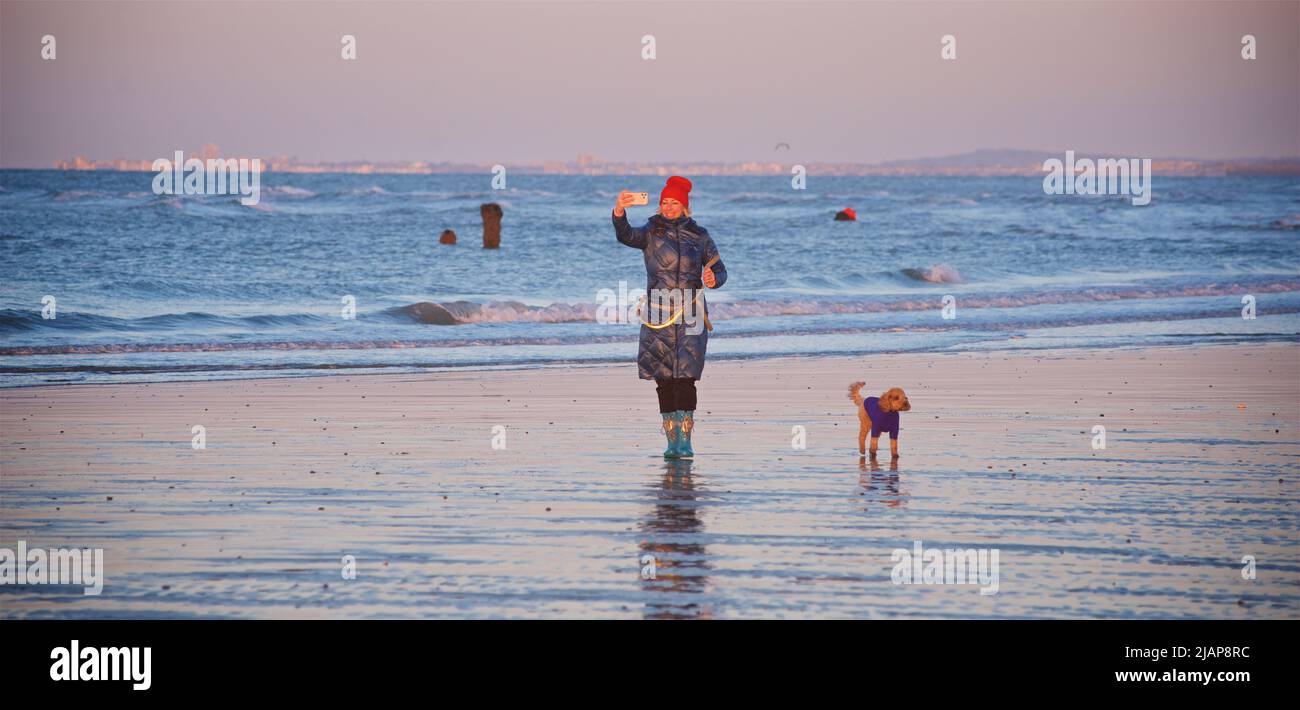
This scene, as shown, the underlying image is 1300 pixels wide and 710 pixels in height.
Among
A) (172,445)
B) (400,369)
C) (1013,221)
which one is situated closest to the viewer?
(172,445)

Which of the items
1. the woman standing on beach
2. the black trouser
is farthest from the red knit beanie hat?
the black trouser

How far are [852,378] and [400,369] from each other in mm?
4951

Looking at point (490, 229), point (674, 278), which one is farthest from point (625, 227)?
point (490, 229)

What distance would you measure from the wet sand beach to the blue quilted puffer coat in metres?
0.64

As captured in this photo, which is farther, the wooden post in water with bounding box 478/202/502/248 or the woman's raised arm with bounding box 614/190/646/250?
the wooden post in water with bounding box 478/202/502/248

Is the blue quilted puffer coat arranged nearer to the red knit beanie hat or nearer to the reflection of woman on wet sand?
A: the red knit beanie hat

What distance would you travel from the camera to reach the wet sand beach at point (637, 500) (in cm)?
616

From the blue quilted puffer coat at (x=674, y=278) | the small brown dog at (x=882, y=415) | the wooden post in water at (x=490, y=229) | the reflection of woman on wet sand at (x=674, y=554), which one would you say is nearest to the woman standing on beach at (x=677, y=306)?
the blue quilted puffer coat at (x=674, y=278)

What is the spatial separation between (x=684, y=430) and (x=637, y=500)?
173 cm

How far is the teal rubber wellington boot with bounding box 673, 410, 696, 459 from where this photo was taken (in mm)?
10023

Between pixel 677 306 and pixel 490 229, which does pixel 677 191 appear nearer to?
pixel 677 306

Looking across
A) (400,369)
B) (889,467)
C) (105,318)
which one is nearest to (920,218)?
(105,318)
